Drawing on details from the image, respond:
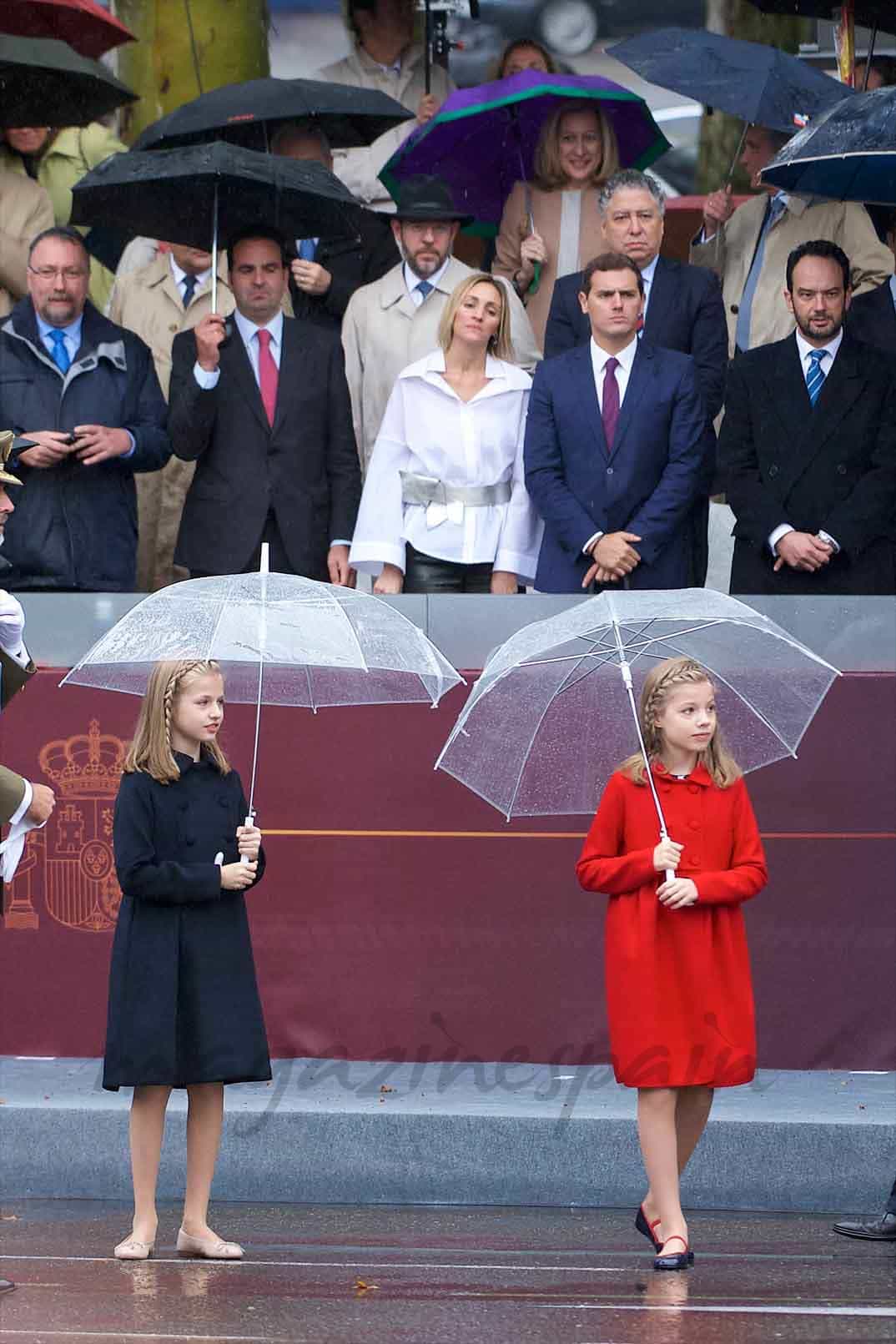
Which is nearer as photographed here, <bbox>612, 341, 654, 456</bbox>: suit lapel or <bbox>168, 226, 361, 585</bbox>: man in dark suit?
<bbox>612, 341, 654, 456</bbox>: suit lapel

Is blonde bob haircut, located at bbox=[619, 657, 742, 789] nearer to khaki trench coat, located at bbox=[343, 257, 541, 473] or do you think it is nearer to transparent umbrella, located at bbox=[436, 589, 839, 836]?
transparent umbrella, located at bbox=[436, 589, 839, 836]

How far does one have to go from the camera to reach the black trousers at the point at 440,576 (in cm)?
980

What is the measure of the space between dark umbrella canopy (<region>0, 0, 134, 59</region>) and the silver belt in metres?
3.21

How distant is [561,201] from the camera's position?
10.7 meters

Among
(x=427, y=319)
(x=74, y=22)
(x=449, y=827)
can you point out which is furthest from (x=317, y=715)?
(x=74, y=22)

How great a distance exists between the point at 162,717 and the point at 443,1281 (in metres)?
1.80

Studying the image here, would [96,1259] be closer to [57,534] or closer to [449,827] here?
[449,827]

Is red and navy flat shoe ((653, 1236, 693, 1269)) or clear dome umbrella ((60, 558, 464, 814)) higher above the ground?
clear dome umbrella ((60, 558, 464, 814))

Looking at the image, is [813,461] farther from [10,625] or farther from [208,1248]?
[208,1248]

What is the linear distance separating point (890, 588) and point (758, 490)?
2.26 feet

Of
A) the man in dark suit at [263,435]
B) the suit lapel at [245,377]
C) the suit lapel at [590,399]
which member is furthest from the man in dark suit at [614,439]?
the suit lapel at [245,377]

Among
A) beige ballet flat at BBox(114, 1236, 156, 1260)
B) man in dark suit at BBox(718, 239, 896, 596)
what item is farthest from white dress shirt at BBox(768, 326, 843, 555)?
beige ballet flat at BBox(114, 1236, 156, 1260)

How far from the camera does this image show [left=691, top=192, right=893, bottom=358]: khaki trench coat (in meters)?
10.6

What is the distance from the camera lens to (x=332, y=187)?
1003cm
